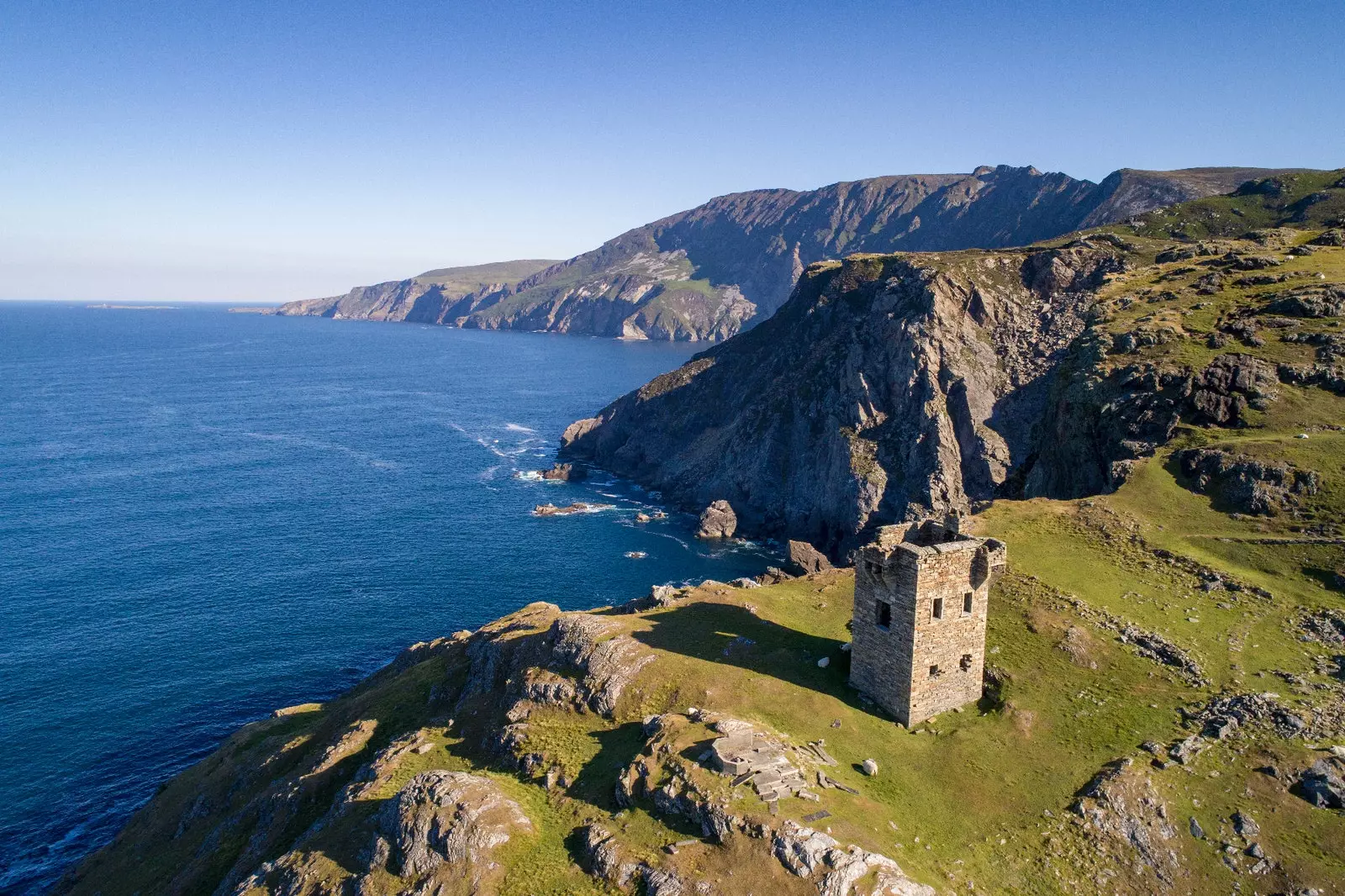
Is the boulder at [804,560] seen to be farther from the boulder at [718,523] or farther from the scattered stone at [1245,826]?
the scattered stone at [1245,826]

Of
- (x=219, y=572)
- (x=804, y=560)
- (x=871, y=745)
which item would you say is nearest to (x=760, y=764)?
(x=871, y=745)

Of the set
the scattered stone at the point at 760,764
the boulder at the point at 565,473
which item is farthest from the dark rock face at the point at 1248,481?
the boulder at the point at 565,473

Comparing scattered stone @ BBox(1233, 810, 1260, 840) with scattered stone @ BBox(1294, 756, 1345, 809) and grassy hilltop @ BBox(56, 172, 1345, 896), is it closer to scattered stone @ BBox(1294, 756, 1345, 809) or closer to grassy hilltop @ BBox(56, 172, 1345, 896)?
grassy hilltop @ BBox(56, 172, 1345, 896)

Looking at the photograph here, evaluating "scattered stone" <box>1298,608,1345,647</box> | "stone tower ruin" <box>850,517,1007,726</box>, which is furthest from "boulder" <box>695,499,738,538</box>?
"stone tower ruin" <box>850,517,1007,726</box>

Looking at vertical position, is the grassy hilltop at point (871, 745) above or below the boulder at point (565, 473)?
above

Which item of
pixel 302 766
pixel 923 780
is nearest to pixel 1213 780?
pixel 923 780

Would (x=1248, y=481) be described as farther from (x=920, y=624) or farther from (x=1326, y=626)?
(x=920, y=624)

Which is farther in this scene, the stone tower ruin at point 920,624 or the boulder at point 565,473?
the boulder at point 565,473
